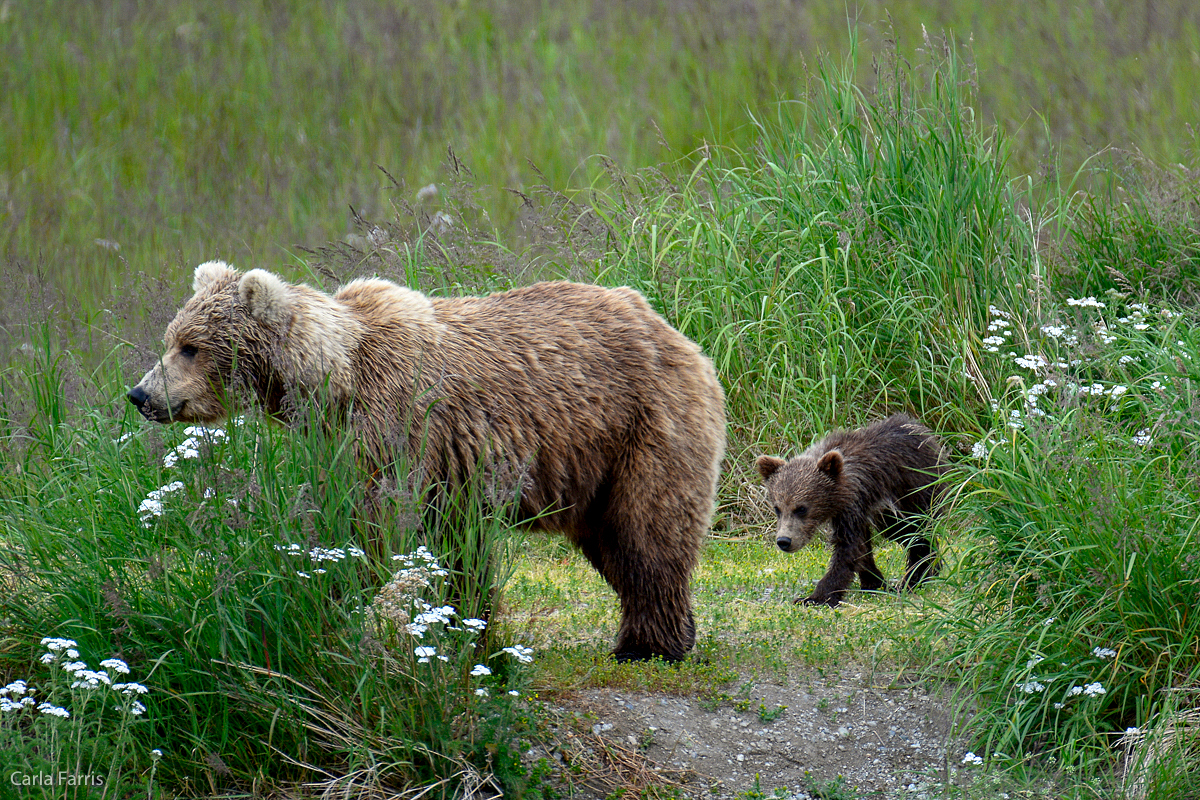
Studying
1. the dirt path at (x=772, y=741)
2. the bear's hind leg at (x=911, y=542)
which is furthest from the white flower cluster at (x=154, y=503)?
the bear's hind leg at (x=911, y=542)

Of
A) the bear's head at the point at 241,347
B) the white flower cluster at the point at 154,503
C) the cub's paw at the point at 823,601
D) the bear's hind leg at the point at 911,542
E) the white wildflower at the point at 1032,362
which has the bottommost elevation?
the cub's paw at the point at 823,601

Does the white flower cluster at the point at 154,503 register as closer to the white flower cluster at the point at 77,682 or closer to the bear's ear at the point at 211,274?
the white flower cluster at the point at 77,682

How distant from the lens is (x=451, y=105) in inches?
416

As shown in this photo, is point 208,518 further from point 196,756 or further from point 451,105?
point 451,105

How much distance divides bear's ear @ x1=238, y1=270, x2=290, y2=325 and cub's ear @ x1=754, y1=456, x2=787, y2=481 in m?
2.89

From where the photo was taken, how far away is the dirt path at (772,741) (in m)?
3.90

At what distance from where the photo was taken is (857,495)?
19.6 feet

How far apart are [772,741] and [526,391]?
5.30 feet

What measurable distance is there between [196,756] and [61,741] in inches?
15.5

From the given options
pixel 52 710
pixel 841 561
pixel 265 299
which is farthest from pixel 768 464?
pixel 52 710

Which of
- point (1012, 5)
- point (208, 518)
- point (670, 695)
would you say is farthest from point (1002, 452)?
point (1012, 5)

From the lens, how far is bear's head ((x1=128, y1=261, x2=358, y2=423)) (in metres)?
4.21

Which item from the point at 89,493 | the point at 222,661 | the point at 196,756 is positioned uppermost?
the point at 89,493

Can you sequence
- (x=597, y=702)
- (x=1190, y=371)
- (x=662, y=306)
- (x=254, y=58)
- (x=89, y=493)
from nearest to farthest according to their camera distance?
1. (x=89, y=493)
2. (x=597, y=702)
3. (x=1190, y=371)
4. (x=662, y=306)
5. (x=254, y=58)
